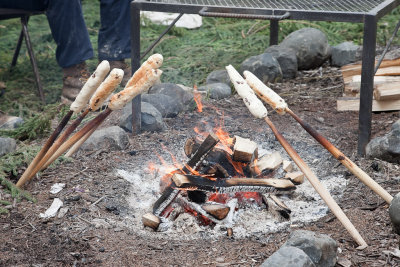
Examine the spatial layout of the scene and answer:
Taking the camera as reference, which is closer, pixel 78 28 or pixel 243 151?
pixel 243 151

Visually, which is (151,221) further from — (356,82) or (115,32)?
(115,32)

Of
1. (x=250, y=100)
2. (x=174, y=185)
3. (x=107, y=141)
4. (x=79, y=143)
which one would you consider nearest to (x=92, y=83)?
(x=79, y=143)

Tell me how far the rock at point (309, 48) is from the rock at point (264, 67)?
0.41 metres

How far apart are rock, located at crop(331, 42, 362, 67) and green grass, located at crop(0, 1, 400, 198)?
443 mm

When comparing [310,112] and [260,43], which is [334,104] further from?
[260,43]

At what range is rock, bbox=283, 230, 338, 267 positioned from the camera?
2.09 metres

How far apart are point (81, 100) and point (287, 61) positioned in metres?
2.52

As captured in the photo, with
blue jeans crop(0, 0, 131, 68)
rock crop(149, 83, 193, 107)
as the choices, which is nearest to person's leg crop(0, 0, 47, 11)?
blue jeans crop(0, 0, 131, 68)

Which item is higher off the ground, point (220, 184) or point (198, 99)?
point (220, 184)

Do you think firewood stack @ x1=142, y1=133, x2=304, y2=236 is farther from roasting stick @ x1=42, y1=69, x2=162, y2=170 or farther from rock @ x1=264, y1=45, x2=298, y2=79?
rock @ x1=264, y1=45, x2=298, y2=79

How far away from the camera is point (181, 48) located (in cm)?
562

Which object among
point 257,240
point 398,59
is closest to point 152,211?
point 257,240

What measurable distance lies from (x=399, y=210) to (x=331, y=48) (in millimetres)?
3118

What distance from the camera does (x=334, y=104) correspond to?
13.8 feet
